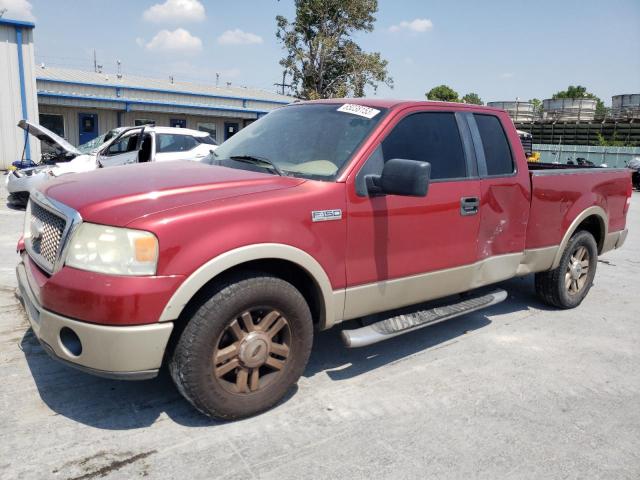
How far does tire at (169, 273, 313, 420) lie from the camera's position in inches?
108

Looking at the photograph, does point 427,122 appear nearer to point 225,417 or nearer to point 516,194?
point 516,194

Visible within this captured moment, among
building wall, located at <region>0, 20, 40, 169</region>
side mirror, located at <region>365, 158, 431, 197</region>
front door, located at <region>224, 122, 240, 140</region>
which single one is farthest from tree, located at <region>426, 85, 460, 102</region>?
side mirror, located at <region>365, 158, 431, 197</region>

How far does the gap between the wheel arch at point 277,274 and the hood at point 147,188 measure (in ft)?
1.14

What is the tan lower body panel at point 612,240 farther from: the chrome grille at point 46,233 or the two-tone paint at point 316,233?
the chrome grille at point 46,233

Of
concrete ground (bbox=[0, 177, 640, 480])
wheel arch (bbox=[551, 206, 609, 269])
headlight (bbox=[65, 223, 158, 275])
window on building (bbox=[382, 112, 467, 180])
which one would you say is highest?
window on building (bbox=[382, 112, 467, 180])

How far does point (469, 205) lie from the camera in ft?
13.0

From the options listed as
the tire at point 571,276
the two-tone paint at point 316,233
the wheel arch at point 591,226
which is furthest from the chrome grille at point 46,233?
the tire at point 571,276

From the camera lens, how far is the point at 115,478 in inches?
97.3

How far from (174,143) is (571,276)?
29.2ft

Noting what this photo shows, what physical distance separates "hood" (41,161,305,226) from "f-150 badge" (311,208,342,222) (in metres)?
0.23

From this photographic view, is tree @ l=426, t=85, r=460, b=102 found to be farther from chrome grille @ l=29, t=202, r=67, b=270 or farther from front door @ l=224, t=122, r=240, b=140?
chrome grille @ l=29, t=202, r=67, b=270

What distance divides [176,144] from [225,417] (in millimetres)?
9654

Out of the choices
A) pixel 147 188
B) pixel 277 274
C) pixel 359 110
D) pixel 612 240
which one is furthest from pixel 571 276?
pixel 147 188

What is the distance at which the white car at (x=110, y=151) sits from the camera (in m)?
10.1
